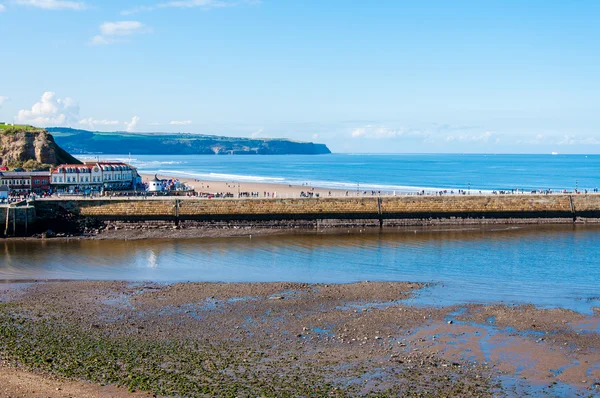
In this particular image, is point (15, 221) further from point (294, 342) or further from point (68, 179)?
point (294, 342)

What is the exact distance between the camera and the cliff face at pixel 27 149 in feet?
284

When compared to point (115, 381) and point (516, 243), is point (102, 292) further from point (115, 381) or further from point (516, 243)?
point (516, 243)

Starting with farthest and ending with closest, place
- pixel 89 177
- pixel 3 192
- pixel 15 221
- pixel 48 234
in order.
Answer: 1. pixel 89 177
2. pixel 3 192
3. pixel 15 221
4. pixel 48 234

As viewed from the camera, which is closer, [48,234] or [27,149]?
[48,234]

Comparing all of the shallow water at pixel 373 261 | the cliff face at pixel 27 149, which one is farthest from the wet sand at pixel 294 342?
the cliff face at pixel 27 149

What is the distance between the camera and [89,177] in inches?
3036

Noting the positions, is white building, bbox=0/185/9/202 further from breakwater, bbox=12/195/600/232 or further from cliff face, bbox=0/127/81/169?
cliff face, bbox=0/127/81/169

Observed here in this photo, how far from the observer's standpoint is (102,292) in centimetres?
3578

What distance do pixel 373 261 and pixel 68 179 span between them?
152 feet

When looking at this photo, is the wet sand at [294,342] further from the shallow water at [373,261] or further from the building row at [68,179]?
the building row at [68,179]


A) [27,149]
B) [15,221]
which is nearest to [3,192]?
[15,221]

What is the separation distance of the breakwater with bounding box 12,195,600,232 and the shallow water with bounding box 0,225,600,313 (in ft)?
17.1

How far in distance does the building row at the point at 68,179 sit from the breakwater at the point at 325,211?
37.7ft

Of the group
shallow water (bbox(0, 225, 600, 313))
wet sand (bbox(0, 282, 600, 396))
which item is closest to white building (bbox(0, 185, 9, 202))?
shallow water (bbox(0, 225, 600, 313))
